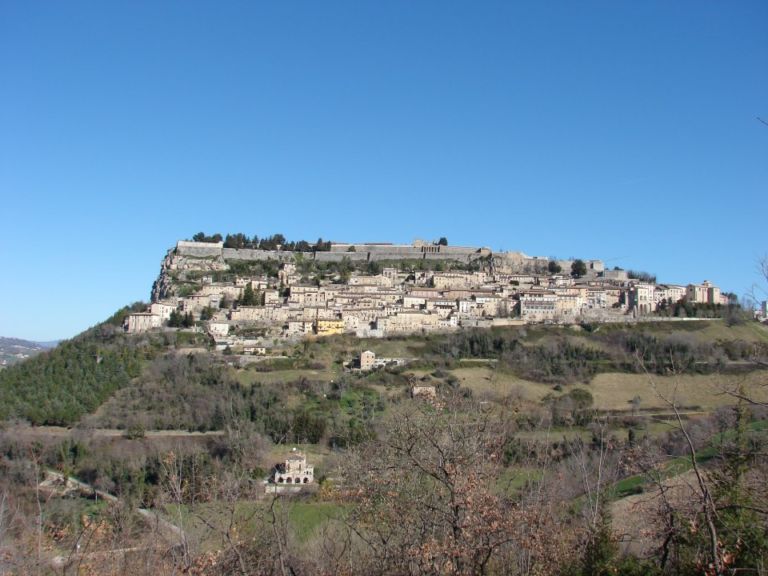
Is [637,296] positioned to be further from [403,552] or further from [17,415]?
[403,552]

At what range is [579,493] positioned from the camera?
1834 centimetres

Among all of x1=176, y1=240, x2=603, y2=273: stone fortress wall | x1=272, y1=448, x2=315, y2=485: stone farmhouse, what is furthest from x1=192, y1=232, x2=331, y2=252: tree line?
x1=272, y1=448, x2=315, y2=485: stone farmhouse

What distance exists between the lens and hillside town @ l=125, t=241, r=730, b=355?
183ft

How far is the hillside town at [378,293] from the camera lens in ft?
183

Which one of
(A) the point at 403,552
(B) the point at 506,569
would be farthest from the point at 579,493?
(A) the point at 403,552

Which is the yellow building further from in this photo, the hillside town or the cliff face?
the cliff face

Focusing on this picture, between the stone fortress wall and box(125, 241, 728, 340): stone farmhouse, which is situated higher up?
the stone fortress wall

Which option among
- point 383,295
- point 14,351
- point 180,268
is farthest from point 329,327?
point 14,351

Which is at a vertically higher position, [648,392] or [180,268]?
[180,268]

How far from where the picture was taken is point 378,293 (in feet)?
202

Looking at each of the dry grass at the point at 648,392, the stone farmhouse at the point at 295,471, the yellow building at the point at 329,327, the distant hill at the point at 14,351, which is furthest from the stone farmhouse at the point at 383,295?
the stone farmhouse at the point at 295,471

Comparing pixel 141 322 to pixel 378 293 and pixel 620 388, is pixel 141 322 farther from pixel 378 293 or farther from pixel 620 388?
pixel 620 388

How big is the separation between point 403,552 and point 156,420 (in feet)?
105

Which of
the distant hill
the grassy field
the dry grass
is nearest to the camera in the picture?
the dry grass
